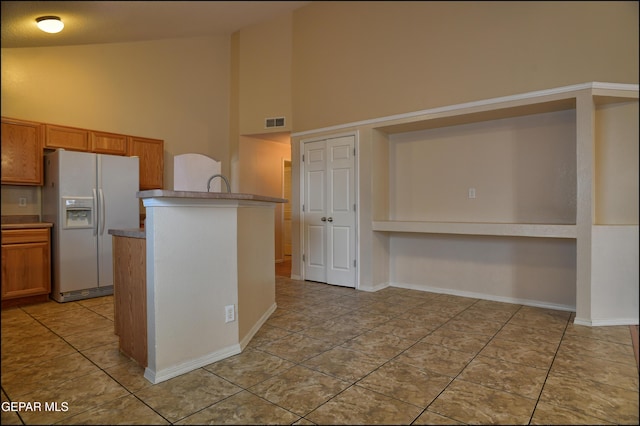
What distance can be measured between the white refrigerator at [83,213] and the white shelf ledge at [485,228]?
10.4 ft

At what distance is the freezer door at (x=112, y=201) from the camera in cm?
427

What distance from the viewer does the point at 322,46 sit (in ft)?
15.5

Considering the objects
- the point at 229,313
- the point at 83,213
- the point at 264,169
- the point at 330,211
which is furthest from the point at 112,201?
the point at 229,313

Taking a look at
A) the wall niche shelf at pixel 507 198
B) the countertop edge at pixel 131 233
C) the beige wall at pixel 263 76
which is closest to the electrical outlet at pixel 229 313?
the countertop edge at pixel 131 233

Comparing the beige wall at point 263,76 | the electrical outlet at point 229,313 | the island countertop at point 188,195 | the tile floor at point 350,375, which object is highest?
the beige wall at point 263,76

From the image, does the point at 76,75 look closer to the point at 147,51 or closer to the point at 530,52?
the point at 147,51

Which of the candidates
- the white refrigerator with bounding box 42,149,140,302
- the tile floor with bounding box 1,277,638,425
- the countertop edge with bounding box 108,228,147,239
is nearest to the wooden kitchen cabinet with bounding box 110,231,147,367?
the countertop edge with bounding box 108,228,147,239

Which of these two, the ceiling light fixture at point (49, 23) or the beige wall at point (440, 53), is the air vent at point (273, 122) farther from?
the ceiling light fixture at point (49, 23)

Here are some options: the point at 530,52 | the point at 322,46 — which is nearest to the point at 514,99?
the point at 530,52

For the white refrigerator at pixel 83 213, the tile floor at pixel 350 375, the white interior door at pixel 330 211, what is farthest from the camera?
the white interior door at pixel 330 211

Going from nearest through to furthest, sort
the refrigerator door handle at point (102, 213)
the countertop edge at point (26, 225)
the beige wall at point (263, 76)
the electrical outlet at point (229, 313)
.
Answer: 1. the electrical outlet at point (229, 313)
2. the countertop edge at point (26, 225)
3. the refrigerator door handle at point (102, 213)
4. the beige wall at point (263, 76)

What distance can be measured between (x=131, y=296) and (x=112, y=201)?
243cm

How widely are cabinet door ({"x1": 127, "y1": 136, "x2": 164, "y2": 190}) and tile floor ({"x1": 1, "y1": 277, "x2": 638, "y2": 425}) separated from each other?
2.14 meters

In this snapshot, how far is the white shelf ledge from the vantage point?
3320 mm
